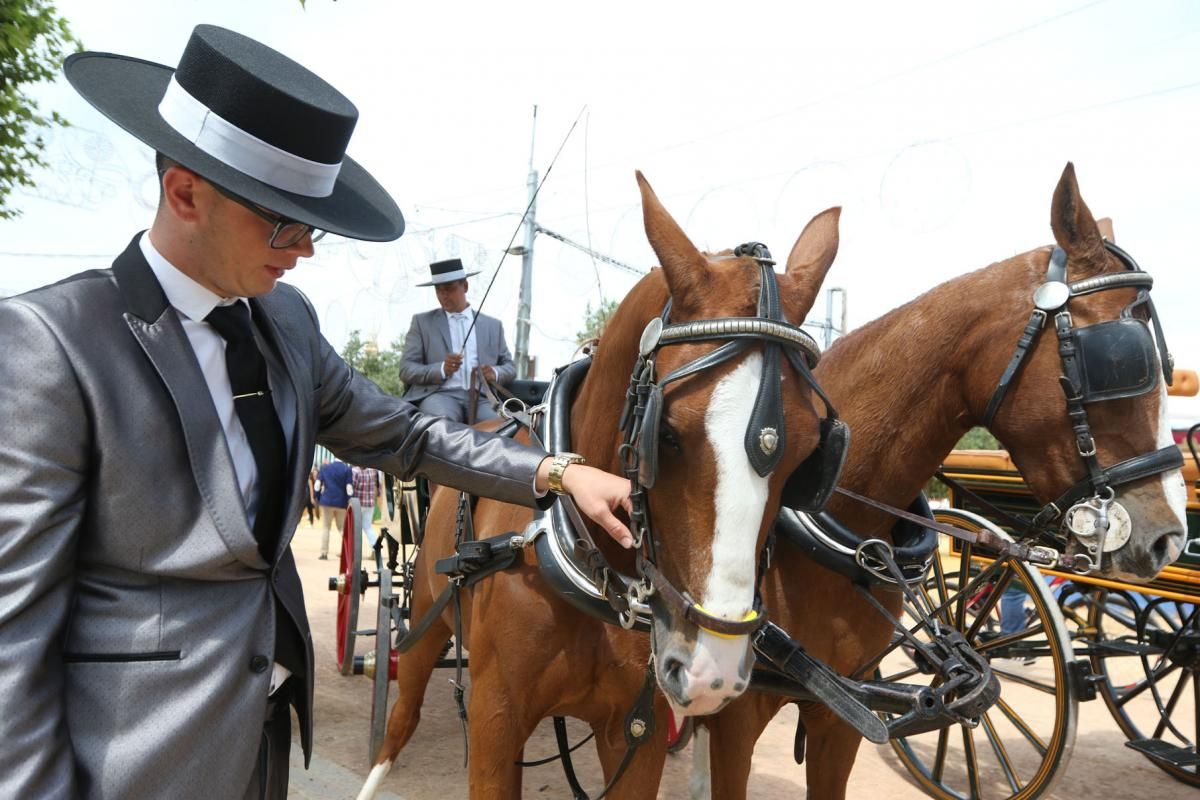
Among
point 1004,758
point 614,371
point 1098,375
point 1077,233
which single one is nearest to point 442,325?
point 614,371

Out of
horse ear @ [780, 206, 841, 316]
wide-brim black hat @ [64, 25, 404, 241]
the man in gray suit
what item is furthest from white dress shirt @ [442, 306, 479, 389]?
wide-brim black hat @ [64, 25, 404, 241]

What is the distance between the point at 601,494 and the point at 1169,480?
1.68 meters

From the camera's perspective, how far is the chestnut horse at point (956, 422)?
2283 mm

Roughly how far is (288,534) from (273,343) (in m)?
0.36

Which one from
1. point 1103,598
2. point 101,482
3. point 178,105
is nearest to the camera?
point 101,482

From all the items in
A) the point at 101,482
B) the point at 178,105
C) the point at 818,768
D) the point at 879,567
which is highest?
the point at 178,105

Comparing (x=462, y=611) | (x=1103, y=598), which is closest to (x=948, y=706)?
(x=462, y=611)

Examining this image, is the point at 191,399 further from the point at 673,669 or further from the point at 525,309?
the point at 525,309

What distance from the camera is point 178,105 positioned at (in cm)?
128

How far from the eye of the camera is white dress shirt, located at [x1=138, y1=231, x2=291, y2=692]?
132cm

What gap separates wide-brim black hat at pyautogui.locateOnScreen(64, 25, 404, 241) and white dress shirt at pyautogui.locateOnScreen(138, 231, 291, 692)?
0.20m

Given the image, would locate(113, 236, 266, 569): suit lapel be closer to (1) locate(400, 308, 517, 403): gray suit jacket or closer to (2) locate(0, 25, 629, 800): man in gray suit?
(2) locate(0, 25, 629, 800): man in gray suit

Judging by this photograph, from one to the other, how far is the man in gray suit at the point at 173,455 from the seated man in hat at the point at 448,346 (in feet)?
9.31

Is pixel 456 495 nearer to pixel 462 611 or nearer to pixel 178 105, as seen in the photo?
pixel 462 611
